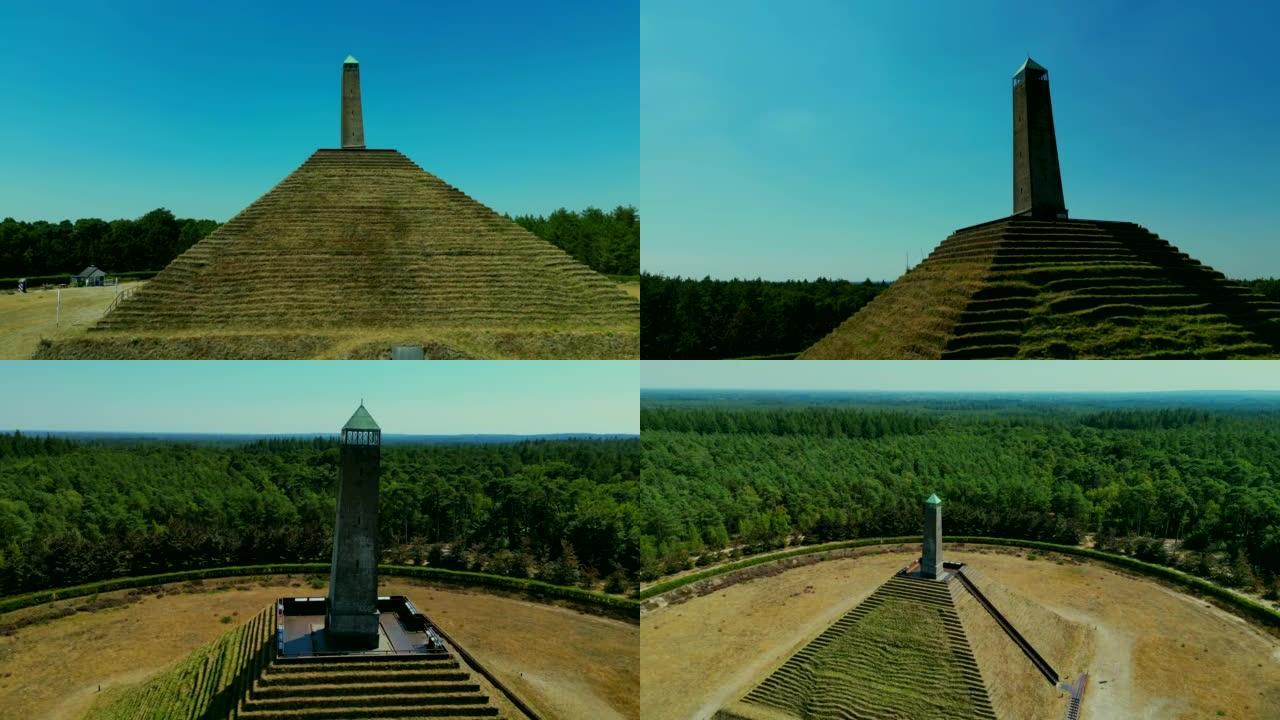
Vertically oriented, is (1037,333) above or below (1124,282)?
below

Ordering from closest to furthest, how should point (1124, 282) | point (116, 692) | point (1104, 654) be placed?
1. point (116, 692)
2. point (1104, 654)
3. point (1124, 282)

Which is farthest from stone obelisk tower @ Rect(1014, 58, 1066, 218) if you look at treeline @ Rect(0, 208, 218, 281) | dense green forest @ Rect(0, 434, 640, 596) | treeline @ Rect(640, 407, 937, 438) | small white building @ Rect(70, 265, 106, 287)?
treeline @ Rect(0, 208, 218, 281)

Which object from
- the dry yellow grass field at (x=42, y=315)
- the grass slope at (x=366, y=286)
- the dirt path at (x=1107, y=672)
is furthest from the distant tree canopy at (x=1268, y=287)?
Answer: the dry yellow grass field at (x=42, y=315)

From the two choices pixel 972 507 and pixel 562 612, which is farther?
pixel 972 507

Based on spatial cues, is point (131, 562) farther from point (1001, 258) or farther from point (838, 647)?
point (1001, 258)

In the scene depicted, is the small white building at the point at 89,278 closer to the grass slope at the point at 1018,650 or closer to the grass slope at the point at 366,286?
the grass slope at the point at 366,286

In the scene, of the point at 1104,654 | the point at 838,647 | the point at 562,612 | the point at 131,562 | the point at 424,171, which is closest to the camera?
the point at 838,647

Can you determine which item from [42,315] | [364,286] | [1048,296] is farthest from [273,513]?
[1048,296]

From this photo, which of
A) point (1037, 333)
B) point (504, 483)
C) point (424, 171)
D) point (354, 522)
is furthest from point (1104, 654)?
point (424, 171)
